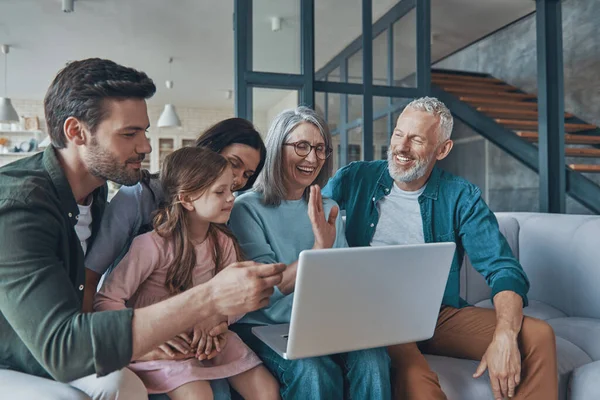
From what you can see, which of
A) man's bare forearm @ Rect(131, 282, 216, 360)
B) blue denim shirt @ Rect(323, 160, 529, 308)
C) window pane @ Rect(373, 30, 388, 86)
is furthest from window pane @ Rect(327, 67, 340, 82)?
man's bare forearm @ Rect(131, 282, 216, 360)

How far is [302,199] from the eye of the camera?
173 cm

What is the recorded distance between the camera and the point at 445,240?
1.82 metres

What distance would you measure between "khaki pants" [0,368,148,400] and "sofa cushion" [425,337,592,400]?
0.90 metres

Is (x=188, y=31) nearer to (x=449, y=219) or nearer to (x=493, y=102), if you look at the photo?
(x=493, y=102)

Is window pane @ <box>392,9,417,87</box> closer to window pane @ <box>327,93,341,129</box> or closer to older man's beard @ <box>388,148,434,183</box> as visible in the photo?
window pane @ <box>327,93,341,129</box>

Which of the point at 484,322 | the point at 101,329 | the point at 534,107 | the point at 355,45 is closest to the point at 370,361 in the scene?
the point at 484,322

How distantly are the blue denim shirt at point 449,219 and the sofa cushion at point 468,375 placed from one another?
24 centimetres

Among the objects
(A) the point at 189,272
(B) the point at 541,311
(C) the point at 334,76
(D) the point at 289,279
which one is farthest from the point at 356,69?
(A) the point at 189,272

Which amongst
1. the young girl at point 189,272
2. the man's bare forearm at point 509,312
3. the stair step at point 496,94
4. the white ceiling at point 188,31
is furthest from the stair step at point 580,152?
the young girl at point 189,272

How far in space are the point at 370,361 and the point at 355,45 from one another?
2.30 m

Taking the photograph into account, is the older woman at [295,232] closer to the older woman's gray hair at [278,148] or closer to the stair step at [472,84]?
the older woman's gray hair at [278,148]

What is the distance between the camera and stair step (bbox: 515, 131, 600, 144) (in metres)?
4.04

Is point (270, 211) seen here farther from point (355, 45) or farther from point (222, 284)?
point (355, 45)

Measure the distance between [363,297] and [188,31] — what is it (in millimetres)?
4771
